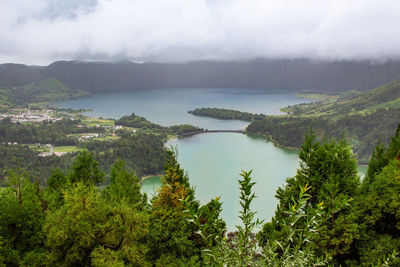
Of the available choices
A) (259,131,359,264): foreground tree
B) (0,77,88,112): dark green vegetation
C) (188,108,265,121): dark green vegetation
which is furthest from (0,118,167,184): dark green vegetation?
(0,77,88,112): dark green vegetation

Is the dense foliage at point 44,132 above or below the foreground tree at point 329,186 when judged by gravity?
below

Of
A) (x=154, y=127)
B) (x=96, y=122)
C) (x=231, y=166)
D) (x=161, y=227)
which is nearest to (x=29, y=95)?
(x=96, y=122)

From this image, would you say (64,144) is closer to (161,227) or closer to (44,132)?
(44,132)

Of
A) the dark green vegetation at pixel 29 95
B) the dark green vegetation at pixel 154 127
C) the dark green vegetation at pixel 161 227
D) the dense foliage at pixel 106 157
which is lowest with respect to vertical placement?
the dense foliage at pixel 106 157

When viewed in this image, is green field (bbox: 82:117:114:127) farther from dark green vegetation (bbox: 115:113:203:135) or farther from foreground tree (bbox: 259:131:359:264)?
foreground tree (bbox: 259:131:359:264)

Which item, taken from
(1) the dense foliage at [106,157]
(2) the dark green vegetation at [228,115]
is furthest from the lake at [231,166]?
(2) the dark green vegetation at [228,115]

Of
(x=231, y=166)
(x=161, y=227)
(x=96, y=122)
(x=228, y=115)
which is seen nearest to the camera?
(x=161, y=227)

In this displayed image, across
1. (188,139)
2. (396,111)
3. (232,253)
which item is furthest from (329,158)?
(396,111)

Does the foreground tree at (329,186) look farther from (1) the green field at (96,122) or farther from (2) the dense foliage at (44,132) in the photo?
(1) the green field at (96,122)

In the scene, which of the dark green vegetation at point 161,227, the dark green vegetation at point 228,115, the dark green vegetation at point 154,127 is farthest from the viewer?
the dark green vegetation at point 228,115

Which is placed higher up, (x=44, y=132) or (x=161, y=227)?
(x=161, y=227)
